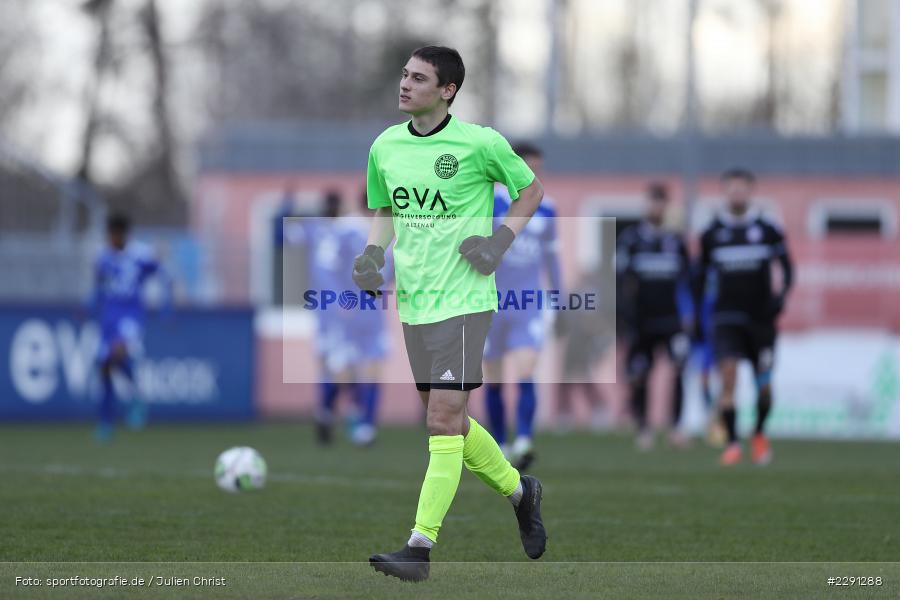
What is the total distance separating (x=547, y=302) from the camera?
12648 millimetres

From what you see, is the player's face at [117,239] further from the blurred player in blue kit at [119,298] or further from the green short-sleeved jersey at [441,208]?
the green short-sleeved jersey at [441,208]

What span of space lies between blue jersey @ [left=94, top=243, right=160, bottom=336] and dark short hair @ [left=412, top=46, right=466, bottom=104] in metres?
11.6

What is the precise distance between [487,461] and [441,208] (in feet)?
3.50

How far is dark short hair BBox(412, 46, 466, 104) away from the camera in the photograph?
6805 millimetres

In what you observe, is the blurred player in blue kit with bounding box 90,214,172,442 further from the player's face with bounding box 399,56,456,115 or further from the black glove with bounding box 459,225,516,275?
the black glove with bounding box 459,225,516,275

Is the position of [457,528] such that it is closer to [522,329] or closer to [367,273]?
[367,273]

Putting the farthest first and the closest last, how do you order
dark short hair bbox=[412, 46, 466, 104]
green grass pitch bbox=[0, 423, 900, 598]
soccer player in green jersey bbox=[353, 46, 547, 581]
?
dark short hair bbox=[412, 46, 466, 104] → soccer player in green jersey bbox=[353, 46, 547, 581] → green grass pitch bbox=[0, 423, 900, 598]

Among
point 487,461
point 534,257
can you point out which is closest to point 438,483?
point 487,461

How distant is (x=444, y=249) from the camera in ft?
22.2

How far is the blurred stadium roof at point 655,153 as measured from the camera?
2641 centimetres

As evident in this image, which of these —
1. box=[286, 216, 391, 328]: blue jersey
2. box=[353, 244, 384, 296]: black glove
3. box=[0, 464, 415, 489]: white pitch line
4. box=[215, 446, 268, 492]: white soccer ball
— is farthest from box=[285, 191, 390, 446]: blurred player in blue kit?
box=[353, 244, 384, 296]: black glove

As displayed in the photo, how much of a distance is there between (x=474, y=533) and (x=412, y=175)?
2.19 m

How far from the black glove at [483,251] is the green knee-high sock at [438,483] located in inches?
27.3

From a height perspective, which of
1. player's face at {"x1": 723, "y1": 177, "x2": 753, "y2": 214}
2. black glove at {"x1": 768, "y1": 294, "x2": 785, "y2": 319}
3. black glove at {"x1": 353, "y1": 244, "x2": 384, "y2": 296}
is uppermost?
player's face at {"x1": 723, "y1": 177, "x2": 753, "y2": 214}
